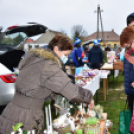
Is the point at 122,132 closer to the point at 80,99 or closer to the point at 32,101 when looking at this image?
the point at 80,99

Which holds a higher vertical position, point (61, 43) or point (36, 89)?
point (61, 43)

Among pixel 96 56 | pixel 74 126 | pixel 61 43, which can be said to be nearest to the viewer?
pixel 74 126

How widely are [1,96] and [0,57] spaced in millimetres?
1437

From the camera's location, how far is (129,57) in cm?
196

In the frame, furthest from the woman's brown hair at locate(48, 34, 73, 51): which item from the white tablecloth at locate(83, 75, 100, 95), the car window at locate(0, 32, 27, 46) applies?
the car window at locate(0, 32, 27, 46)

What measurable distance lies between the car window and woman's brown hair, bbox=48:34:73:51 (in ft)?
10.5

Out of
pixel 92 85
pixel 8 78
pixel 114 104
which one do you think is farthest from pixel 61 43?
pixel 114 104

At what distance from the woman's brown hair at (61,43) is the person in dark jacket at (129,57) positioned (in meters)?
0.61

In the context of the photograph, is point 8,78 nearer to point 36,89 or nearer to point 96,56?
point 36,89

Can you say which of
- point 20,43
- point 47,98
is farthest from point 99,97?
point 47,98

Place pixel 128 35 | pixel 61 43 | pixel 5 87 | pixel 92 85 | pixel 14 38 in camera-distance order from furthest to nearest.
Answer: pixel 14 38
pixel 92 85
pixel 5 87
pixel 128 35
pixel 61 43

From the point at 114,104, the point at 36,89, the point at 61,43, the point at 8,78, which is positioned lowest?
the point at 114,104

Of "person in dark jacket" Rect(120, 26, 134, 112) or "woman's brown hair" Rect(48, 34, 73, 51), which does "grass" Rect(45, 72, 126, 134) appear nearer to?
"person in dark jacket" Rect(120, 26, 134, 112)

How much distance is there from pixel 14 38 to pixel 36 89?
3.53 metres
